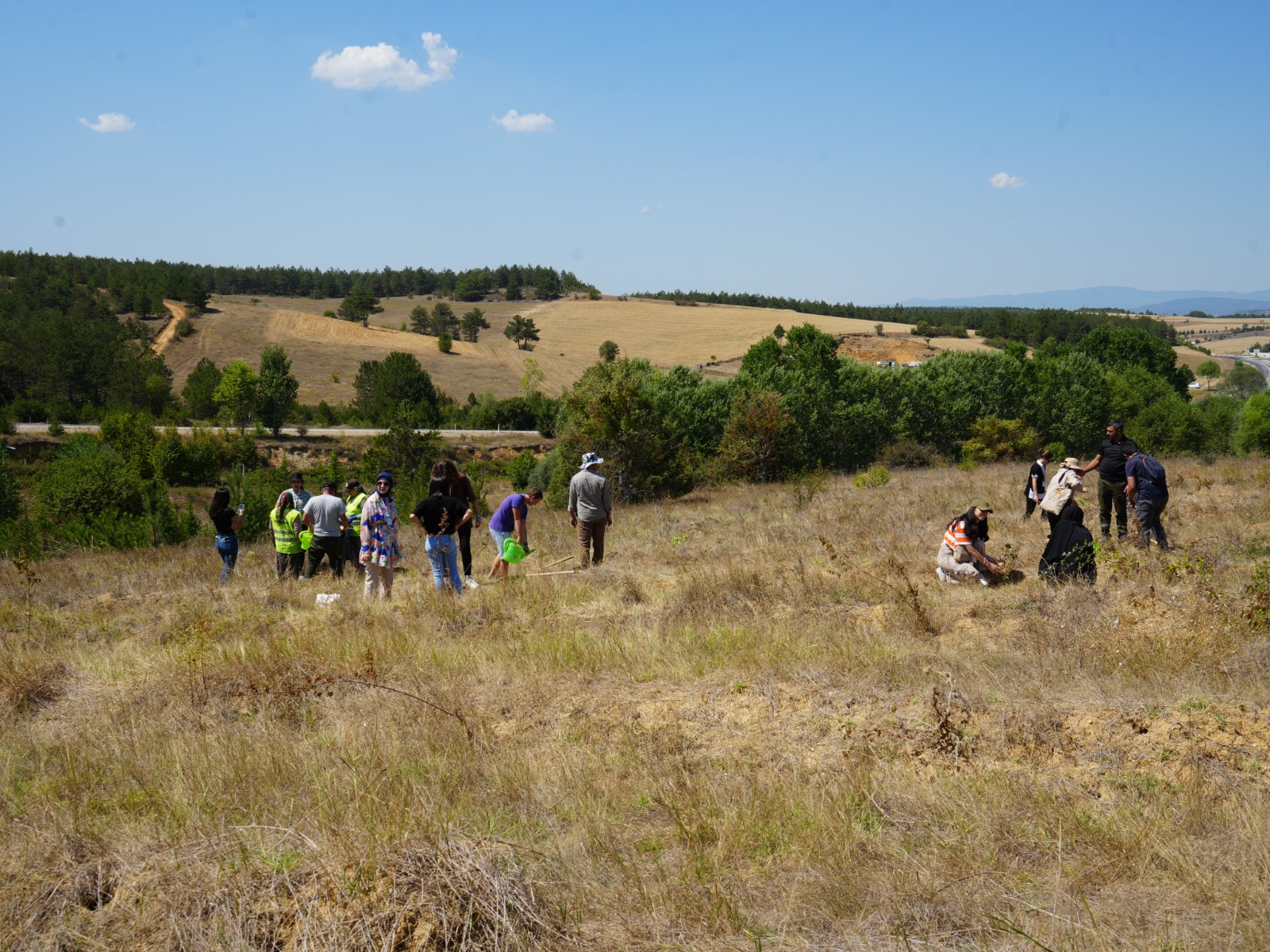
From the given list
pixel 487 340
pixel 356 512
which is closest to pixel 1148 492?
pixel 356 512

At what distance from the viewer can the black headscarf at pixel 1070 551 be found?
27.2ft

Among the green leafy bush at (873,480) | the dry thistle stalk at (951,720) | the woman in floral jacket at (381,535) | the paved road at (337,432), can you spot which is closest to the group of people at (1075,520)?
the dry thistle stalk at (951,720)

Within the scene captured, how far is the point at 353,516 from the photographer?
1072 cm

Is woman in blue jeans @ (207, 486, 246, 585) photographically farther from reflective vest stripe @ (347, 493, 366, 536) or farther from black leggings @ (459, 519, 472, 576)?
black leggings @ (459, 519, 472, 576)

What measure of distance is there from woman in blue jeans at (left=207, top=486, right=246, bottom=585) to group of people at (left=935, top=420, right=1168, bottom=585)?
868cm

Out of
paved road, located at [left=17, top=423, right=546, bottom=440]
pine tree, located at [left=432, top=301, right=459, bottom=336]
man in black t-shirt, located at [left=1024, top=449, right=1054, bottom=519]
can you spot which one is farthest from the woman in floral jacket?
pine tree, located at [left=432, top=301, right=459, bottom=336]

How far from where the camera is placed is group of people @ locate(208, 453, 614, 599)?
8.77 meters

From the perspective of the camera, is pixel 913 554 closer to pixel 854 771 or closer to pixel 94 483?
pixel 854 771

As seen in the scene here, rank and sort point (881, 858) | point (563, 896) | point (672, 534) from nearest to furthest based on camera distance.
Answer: point (563, 896)
point (881, 858)
point (672, 534)

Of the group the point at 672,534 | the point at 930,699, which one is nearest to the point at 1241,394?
the point at 672,534

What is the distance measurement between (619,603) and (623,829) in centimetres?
460

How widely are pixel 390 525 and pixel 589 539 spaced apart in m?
2.68

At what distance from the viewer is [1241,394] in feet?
283

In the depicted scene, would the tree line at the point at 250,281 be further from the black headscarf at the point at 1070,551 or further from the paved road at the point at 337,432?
the black headscarf at the point at 1070,551
